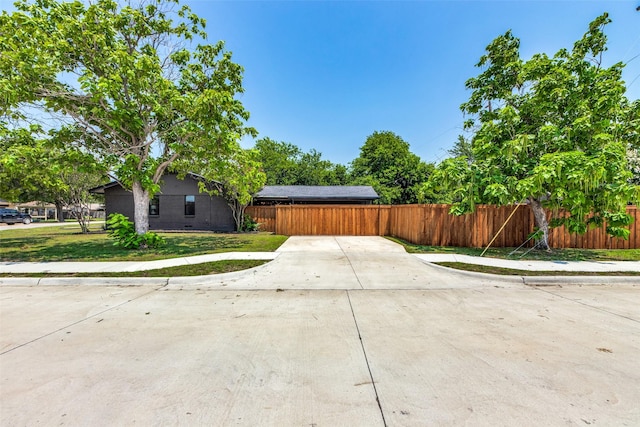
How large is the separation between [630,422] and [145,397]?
3.89 m

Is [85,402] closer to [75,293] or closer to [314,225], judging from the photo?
[75,293]

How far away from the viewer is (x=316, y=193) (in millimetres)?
21266

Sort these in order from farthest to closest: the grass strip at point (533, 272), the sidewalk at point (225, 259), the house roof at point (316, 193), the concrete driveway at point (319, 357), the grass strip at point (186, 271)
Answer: the house roof at point (316, 193) < the sidewalk at point (225, 259) < the grass strip at point (533, 272) < the grass strip at point (186, 271) < the concrete driveway at point (319, 357)

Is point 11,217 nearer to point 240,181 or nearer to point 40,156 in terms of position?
point 40,156

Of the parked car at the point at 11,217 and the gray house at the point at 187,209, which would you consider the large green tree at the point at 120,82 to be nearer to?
the gray house at the point at 187,209

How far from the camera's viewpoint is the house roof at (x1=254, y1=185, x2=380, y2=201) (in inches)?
800

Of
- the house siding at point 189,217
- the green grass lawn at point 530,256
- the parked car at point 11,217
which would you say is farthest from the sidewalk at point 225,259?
the parked car at point 11,217

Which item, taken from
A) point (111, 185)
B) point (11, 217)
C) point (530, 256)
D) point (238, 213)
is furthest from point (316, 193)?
point (11, 217)

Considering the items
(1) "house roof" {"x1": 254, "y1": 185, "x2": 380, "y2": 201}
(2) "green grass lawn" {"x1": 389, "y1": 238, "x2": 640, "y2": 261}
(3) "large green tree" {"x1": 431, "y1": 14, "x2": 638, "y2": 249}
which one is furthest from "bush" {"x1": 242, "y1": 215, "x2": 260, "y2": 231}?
(3) "large green tree" {"x1": 431, "y1": 14, "x2": 638, "y2": 249}

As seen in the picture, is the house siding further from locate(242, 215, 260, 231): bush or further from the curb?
the curb

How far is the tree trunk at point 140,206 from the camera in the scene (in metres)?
10.8

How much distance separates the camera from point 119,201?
20250mm

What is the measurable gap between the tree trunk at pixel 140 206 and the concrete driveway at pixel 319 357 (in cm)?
535

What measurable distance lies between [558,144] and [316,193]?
14.6 m
